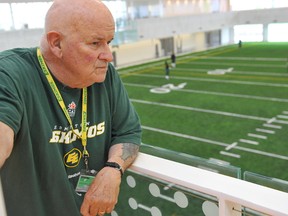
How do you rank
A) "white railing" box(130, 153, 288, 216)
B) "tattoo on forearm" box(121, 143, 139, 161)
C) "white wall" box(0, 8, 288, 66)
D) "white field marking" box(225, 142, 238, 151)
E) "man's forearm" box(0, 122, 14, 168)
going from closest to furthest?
"man's forearm" box(0, 122, 14, 168), "white railing" box(130, 153, 288, 216), "tattoo on forearm" box(121, 143, 139, 161), "white field marking" box(225, 142, 238, 151), "white wall" box(0, 8, 288, 66)

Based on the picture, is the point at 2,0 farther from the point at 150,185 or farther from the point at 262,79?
the point at 150,185

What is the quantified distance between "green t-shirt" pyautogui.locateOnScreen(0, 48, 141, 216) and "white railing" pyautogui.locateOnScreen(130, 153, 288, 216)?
371mm

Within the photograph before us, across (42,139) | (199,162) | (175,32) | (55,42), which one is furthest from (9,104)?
(175,32)

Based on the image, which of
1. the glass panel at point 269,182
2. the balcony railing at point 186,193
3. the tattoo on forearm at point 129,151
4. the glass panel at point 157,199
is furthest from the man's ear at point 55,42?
the glass panel at point 269,182

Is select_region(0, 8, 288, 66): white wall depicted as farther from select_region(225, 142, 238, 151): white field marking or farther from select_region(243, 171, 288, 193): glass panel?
select_region(243, 171, 288, 193): glass panel

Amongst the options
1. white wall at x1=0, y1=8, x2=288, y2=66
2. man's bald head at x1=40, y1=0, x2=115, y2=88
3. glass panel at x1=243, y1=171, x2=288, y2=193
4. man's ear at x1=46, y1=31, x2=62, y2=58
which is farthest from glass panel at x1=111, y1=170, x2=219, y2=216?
white wall at x1=0, y1=8, x2=288, y2=66

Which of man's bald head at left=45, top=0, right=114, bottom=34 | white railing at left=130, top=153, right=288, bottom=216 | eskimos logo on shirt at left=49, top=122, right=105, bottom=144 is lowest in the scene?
white railing at left=130, top=153, right=288, bottom=216

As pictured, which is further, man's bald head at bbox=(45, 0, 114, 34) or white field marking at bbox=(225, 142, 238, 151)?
white field marking at bbox=(225, 142, 238, 151)

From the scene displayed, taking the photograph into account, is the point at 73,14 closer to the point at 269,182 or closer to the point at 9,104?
the point at 9,104

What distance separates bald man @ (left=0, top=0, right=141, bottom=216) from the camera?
67.8 inches

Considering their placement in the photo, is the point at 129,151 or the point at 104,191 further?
the point at 129,151

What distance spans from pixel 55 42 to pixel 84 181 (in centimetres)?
77

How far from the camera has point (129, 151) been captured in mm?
2098

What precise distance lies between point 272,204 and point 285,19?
40.3 metres
